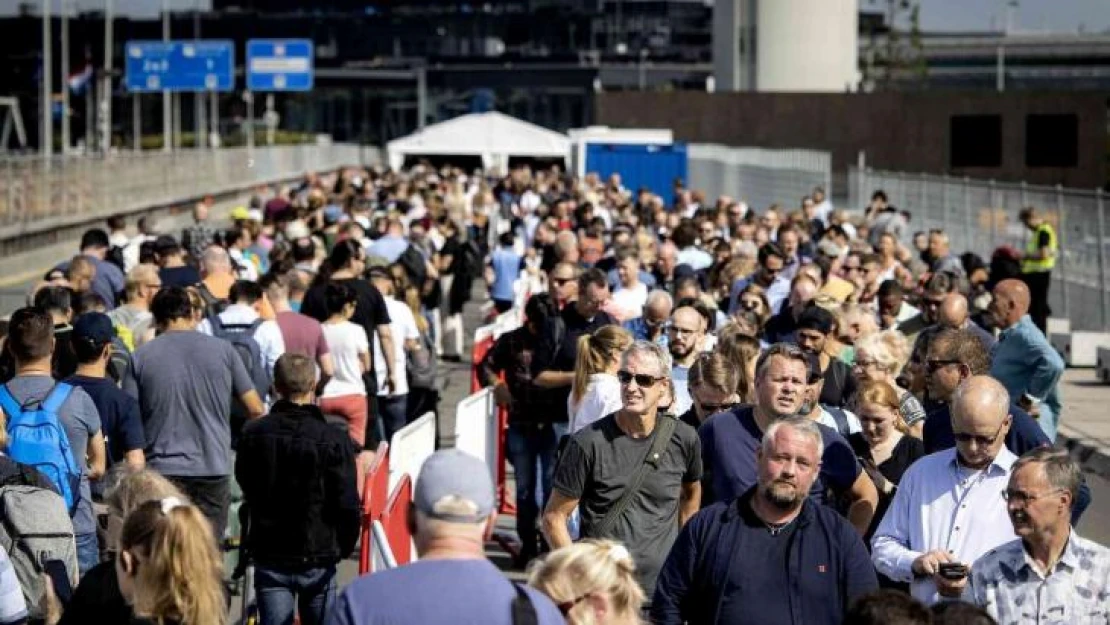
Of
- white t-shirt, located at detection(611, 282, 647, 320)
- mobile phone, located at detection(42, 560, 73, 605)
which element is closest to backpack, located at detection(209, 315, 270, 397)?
white t-shirt, located at detection(611, 282, 647, 320)

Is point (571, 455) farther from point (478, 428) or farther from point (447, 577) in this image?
point (478, 428)

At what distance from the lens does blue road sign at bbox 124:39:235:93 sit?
84.2 meters

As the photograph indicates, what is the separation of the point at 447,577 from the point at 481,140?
55.6 meters

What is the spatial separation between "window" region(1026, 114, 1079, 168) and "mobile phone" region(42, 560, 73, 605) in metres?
62.0

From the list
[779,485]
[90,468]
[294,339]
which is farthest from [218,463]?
[779,485]

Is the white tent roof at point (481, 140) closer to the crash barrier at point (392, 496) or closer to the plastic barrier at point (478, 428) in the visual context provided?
the plastic barrier at point (478, 428)

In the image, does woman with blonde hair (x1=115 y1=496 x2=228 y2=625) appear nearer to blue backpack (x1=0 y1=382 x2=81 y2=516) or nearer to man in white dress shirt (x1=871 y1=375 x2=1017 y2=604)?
man in white dress shirt (x1=871 y1=375 x2=1017 y2=604)

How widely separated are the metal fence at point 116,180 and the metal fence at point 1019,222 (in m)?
14.9

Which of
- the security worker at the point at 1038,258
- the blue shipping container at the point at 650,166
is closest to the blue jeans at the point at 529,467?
the security worker at the point at 1038,258

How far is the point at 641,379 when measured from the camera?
8.78 meters

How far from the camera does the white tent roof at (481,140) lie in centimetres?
5991

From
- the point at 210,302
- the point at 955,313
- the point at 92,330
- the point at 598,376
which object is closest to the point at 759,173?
the point at 210,302

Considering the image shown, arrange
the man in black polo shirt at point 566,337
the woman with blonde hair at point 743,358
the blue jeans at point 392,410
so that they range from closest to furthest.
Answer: the woman with blonde hair at point 743,358 < the man in black polo shirt at point 566,337 < the blue jeans at point 392,410

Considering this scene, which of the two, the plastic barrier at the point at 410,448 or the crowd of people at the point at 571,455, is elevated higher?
the crowd of people at the point at 571,455
